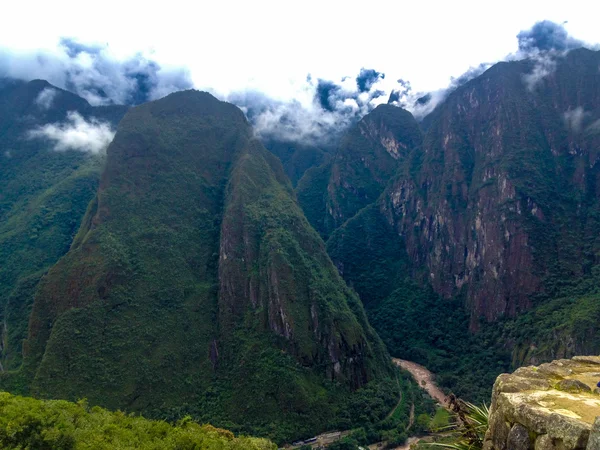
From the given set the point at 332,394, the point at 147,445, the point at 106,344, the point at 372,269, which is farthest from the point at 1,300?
the point at 372,269

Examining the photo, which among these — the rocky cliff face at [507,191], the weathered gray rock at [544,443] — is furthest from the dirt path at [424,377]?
the weathered gray rock at [544,443]

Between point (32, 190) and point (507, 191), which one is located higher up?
point (32, 190)

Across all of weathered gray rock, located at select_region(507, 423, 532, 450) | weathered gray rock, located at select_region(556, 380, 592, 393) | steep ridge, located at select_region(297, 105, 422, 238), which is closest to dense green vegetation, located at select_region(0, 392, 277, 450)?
weathered gray rock, located at select_region(507, 423, 532, 450)

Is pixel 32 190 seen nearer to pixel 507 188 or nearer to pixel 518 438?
pixel 507 188

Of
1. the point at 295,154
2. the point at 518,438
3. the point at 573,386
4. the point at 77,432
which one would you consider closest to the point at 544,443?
the point at 518,438

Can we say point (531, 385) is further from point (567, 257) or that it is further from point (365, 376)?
point (567, 257)

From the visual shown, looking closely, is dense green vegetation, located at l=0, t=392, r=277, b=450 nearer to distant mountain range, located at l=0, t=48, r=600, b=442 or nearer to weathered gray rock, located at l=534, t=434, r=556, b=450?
weathered gray rock, located at l=534, t=434, r=556, b=450
